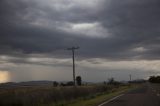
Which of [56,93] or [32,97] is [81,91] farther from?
[32,97]

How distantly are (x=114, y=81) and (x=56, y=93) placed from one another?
117 meters

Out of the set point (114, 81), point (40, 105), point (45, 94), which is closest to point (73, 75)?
point (45, 94)

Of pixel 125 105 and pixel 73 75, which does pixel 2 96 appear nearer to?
pixel 125 105

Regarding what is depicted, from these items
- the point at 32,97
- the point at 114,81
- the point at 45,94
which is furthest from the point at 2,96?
the point at 114,81

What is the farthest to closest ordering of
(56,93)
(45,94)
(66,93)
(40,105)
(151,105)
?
(66,93)
(56,93)
(45,94)
(40,105)
(151,105)

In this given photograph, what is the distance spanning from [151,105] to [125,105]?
1835 millimetres

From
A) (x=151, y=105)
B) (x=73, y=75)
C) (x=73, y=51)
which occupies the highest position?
(x=73, y=51)

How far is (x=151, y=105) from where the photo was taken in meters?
20.6

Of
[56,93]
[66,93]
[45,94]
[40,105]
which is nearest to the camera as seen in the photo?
[40,105]

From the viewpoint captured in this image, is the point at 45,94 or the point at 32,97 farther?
the point at 45,94

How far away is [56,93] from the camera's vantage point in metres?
34.5

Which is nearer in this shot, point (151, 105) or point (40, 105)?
point (151, 105)

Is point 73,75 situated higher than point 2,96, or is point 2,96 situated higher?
point 73,75

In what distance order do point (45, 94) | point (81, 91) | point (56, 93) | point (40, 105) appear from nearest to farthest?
1. point (40, 105)
2. point (45, 94)
3. point (56, 93)
4. point (81, 91)
